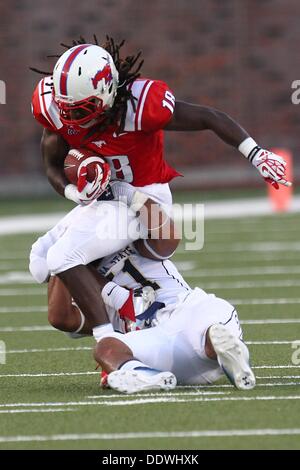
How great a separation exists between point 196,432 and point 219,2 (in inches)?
624

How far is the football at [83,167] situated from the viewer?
5422 mm

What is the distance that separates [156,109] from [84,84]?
1.11 feet

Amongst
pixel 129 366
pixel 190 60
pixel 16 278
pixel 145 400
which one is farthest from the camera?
pixel 190 60

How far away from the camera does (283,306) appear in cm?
820

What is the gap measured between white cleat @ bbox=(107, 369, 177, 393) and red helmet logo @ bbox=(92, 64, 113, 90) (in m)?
1.23

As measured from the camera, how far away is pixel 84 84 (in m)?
5.32

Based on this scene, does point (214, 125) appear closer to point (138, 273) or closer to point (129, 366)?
point (138, 273)

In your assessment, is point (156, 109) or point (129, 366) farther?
point (156, 109)

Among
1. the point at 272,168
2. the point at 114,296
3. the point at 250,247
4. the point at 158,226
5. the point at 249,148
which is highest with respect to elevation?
the point at 250,247

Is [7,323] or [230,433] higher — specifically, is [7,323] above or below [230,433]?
above

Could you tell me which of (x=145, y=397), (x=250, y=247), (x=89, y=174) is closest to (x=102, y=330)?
(x=145, y=397)

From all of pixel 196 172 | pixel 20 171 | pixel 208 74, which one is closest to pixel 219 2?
pixel 208 74

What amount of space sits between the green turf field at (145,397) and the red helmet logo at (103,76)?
133 cm
